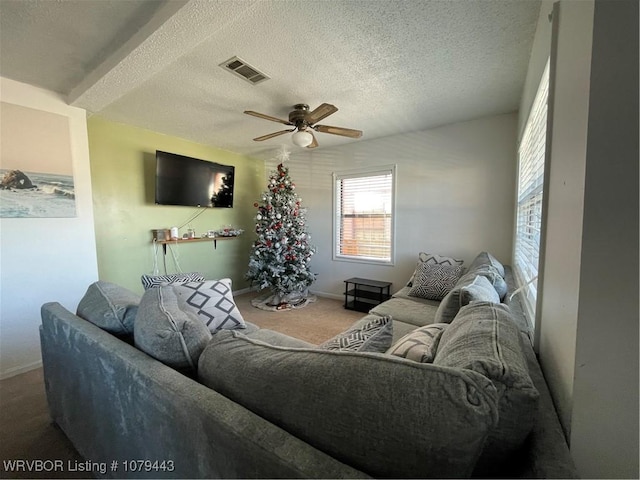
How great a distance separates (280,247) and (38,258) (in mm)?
2405

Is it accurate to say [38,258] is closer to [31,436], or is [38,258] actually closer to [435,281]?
[31,436]

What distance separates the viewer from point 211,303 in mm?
1718

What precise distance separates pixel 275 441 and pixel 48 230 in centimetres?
284

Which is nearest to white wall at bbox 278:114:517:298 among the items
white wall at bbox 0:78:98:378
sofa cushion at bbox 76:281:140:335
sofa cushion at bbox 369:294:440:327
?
sofa cushion at bbox 369:294:440:327

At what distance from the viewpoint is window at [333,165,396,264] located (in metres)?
3.73

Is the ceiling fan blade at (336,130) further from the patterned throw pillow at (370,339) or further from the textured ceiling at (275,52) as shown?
the patterned throw pillow at (370,339)

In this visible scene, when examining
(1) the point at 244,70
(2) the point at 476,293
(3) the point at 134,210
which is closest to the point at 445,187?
(2) the point at 476,293

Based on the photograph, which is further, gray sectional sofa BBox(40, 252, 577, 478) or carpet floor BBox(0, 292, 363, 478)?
carpet floor BBox(0, 292, 363, 478)

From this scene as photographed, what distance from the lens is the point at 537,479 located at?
0.50 metres

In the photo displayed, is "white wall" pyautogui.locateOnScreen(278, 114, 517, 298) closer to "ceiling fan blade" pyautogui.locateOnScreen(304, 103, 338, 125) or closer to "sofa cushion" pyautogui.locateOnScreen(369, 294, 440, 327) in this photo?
"sofa cushion" pyautogui.locateOnScreen(369, 294, 440, 327)

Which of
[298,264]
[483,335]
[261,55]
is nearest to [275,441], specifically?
[483,335]

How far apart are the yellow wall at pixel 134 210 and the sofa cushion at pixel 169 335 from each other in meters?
2.58

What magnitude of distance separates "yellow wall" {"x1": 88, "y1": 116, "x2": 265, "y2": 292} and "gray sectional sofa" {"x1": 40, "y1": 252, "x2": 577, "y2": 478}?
2.42 m

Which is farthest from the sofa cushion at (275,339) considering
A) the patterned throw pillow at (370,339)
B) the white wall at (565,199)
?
the white wall at (565,199)
